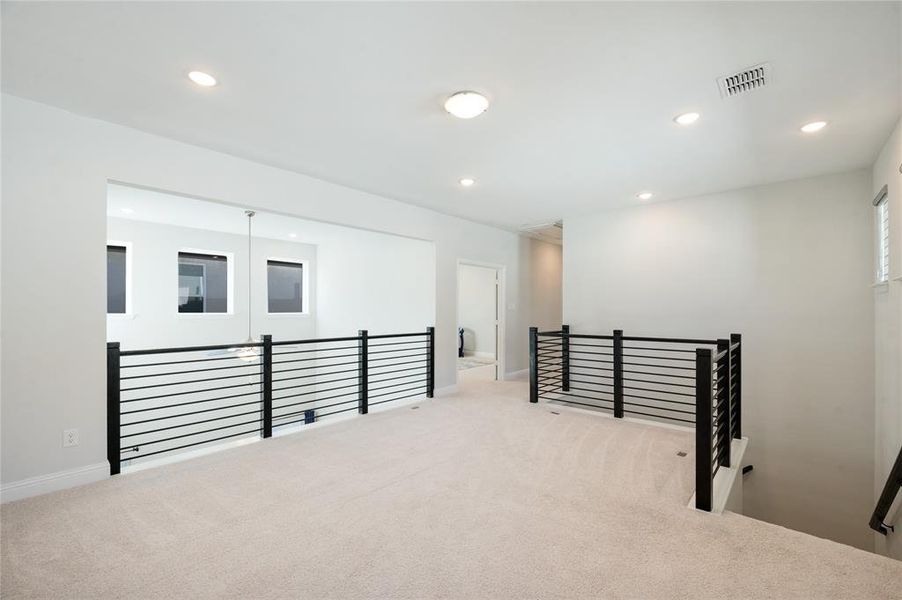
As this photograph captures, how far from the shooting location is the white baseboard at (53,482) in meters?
2.45

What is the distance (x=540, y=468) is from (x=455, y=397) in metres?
2.48

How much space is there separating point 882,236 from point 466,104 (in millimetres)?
4139

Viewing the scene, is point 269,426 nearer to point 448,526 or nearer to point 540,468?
point 448,526

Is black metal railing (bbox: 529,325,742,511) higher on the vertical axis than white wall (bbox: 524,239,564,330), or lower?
lower

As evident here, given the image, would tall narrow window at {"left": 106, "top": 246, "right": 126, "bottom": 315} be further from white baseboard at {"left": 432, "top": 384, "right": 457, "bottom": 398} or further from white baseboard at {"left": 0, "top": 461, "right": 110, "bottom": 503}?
white baseboard at {"left": 432, "top": 384, "right": 457, "bottom": 398}

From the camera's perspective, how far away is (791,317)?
13.8 ft

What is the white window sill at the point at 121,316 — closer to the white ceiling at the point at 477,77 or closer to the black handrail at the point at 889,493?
the white ceiling at the point at 477,77

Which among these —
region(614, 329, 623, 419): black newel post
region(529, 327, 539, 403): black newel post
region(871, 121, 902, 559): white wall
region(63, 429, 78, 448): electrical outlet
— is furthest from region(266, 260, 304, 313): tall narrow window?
region(871, 121, 902, 559): white wall

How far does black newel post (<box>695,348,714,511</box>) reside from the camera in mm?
2352

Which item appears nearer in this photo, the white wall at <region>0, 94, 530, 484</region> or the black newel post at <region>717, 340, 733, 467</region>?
the white wall at <region>0, 94, 530, 484</region>

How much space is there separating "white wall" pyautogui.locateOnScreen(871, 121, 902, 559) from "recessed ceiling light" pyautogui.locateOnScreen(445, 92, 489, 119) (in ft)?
9.95

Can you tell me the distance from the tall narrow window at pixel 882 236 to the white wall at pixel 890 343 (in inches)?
3.8

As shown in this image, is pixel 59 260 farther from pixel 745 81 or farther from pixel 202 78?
pixel 745 81

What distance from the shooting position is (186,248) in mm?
6699
